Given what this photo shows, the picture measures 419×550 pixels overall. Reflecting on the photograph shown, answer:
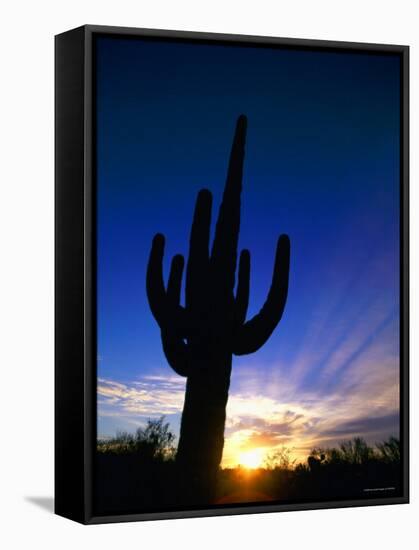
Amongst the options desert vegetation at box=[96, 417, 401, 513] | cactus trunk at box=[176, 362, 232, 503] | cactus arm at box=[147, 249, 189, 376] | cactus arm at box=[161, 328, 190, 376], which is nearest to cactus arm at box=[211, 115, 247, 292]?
cactus arm at box=[147, 249, 189, 376]

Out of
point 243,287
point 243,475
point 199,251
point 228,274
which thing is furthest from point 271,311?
point 243,475

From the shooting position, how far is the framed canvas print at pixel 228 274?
10.1m

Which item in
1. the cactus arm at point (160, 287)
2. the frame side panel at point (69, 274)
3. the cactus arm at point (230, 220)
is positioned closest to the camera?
the frame side panel at point (69, 274)

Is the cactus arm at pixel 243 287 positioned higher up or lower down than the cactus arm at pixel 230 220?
lower down

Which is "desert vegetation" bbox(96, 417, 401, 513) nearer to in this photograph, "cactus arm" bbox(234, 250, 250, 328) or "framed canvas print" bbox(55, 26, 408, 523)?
"framed canvas print" bbox(55, 26, 408, 523)

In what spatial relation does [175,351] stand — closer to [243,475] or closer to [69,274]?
[69,274]

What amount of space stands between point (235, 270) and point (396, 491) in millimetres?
1866

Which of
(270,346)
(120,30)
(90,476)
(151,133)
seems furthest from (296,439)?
(120,30)

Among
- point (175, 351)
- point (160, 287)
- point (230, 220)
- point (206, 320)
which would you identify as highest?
point (230, 220)

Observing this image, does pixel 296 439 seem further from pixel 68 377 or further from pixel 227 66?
pixel 227 66

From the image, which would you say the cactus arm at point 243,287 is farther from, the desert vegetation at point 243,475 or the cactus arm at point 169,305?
the desert vegetation at point 243,475

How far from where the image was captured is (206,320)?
34.1ft

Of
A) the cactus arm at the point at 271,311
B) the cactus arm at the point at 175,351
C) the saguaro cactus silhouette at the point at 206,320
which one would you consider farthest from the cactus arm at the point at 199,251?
the cactus arm at the point at 271,311

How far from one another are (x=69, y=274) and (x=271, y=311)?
4.36 ft
